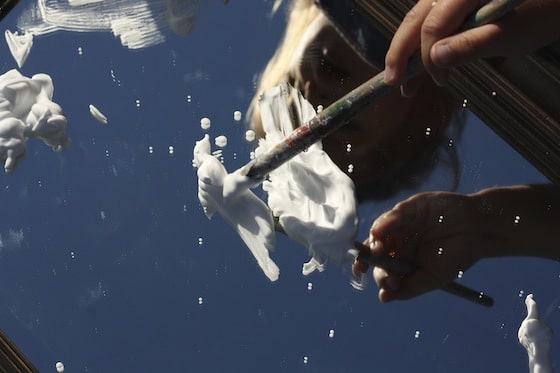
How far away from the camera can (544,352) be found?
64 centimetres

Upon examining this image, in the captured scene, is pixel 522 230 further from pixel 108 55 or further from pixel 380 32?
pixel 108 55

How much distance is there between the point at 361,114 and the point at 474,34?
4.9 inches

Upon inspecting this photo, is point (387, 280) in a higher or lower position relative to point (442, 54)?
lower

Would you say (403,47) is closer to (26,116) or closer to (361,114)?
(361,114)

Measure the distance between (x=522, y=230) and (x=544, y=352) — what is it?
9 centimetres

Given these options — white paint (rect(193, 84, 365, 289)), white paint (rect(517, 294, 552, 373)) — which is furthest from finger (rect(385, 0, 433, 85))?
white paint (rect(517, 294, 552, 373))

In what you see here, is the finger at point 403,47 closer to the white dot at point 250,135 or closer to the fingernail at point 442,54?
the fingernail at point 442,54

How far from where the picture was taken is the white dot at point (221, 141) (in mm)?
676

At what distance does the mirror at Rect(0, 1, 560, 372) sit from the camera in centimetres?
66

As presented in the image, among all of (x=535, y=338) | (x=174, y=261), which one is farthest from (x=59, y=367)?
(x=535, y=338)

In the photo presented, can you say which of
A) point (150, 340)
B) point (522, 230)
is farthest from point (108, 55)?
point (522, 230)

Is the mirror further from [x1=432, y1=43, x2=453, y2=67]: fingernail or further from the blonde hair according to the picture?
[x1=432, y1=43, x2=453, y2=67]: fingernail

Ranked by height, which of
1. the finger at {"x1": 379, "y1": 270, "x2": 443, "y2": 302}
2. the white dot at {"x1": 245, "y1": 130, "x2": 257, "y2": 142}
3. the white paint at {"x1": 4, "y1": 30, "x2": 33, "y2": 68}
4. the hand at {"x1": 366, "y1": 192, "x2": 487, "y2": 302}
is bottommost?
the finger at {"x1": 379, "y1": 270, "x2": 443, "y2": 302}

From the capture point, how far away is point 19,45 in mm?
728
